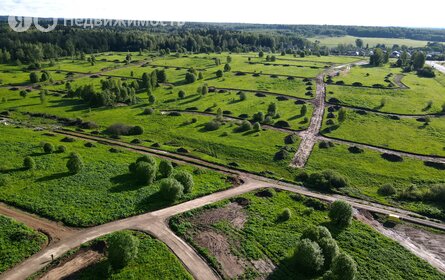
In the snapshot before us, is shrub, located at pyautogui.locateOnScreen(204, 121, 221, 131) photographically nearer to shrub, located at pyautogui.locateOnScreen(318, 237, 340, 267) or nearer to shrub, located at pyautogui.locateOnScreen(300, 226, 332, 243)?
shrub, located at pyautogui.locateOnScreen(300, 226, 332, 243)

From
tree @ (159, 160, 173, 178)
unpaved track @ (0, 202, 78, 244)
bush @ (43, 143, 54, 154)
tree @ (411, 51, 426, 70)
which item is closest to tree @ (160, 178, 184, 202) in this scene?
tree @ (159, 160, 173, 178)

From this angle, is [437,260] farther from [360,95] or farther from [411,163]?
[360,95]

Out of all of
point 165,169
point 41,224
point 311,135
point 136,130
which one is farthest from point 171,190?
point 311,135

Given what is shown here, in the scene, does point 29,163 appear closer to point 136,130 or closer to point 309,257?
point 136,130

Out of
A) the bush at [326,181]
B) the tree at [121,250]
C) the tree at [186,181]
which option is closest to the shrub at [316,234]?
the bush at [326,181]

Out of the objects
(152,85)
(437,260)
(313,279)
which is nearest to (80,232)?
(313,279)

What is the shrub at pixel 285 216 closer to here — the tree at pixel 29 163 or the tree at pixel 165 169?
the tree at pixel 165 169
